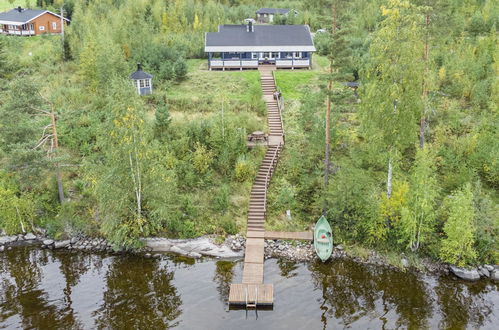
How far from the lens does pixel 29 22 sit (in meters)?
64.9

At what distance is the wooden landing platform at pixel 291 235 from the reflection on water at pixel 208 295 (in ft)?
6.86

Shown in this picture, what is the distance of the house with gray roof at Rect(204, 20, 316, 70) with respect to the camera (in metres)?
51.6

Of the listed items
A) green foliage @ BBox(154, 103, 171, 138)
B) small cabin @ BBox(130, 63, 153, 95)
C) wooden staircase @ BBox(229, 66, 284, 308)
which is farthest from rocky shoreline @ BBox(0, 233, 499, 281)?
small cabin @ BBox(130, 63, 153, 95)

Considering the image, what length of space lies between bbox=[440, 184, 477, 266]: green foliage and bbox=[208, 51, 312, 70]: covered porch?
28.9 meters

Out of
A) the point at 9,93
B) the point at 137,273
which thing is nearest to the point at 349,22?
the point at 137,273

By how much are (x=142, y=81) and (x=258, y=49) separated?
1466 centimetres

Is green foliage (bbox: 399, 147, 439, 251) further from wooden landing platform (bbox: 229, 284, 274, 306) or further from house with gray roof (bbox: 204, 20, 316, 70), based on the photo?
house with gray roof (bbox: 204, 20, 316, 70)

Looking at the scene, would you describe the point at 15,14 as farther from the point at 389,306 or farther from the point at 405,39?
the point at 389,306

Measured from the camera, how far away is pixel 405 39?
79.8 ft

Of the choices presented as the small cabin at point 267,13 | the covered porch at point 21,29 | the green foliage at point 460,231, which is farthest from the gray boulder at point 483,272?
the covered porch at point 21,29

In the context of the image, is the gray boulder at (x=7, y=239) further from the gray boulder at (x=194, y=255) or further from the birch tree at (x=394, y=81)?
the birch tree at (x=394, y=81)

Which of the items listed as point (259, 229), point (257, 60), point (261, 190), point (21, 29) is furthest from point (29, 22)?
point (259, 229)

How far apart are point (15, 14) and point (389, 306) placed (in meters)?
66.9

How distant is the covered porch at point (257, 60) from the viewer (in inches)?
2047
